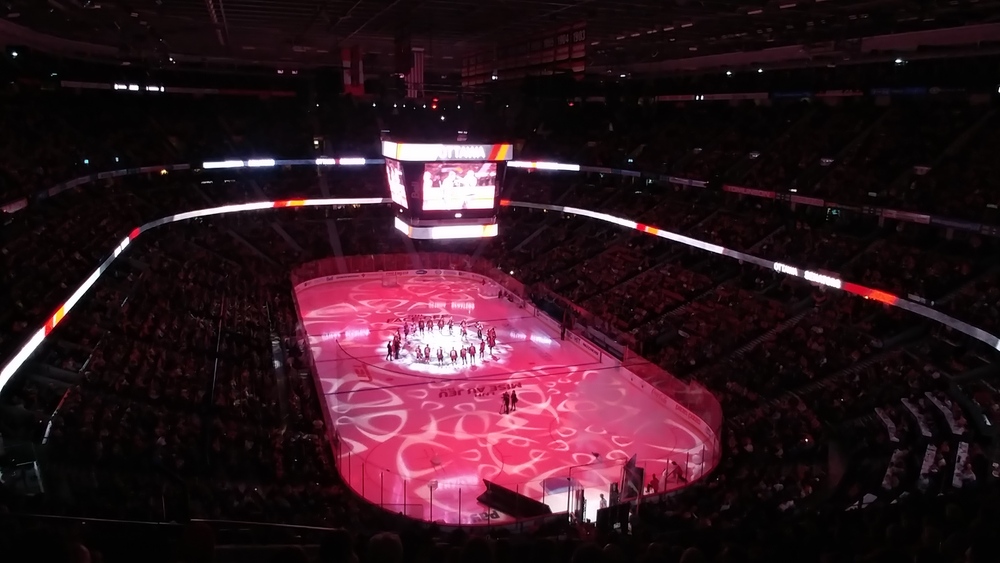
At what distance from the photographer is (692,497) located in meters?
12.8

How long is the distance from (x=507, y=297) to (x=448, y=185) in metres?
10.3

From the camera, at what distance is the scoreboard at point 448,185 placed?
21.3m

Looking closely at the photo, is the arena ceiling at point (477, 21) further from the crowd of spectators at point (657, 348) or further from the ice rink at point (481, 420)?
the ice rink at point (481, 420)

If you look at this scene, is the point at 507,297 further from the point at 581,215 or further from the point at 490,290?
the point at 581,215

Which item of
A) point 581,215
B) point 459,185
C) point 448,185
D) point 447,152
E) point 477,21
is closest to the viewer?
point 477,21

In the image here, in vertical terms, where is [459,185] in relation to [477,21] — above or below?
below

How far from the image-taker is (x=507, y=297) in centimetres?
3120

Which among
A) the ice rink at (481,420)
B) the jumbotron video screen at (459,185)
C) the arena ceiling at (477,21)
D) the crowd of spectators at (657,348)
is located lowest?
the ice rink at (481,420)

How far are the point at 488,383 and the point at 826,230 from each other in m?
14.1

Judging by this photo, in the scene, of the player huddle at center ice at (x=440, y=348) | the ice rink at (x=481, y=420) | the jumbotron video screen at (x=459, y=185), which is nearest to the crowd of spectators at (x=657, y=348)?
the ice rink at (x=481, y=420)

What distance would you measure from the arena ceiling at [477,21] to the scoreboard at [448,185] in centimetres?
365

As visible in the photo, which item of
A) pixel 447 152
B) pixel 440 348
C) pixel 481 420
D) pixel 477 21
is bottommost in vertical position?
pixel 481 420

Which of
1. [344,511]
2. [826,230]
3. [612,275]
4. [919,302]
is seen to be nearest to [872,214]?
[826,230]

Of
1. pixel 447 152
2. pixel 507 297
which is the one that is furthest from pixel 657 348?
pixel 507 297
